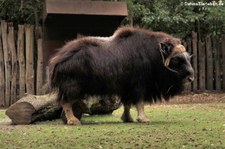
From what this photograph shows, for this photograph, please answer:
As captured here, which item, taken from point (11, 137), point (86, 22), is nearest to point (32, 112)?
point (11, 137)

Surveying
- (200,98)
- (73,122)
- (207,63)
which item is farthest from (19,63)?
(207,63)

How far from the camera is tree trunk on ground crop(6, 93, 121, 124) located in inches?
343

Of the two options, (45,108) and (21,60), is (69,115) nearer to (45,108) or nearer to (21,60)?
(45,108)

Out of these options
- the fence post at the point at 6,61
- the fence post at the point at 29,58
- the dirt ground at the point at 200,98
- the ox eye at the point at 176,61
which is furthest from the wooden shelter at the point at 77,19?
the ox eye at the point at 176,61

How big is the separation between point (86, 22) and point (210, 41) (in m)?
4.77

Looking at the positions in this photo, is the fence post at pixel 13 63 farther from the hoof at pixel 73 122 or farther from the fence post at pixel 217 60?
the fence post at pixel 217 60

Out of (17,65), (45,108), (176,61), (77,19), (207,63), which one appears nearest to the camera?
(176,61)

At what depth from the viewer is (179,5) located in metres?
16.9

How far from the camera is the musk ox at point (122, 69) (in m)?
8.45

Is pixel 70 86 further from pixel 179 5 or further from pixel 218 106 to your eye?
pixel 179 5

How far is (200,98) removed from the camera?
14.5 metres

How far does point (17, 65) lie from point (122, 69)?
5.56 metres

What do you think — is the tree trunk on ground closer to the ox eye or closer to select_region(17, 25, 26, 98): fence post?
the ox eye

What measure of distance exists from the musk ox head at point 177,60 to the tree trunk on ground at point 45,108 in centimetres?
173
